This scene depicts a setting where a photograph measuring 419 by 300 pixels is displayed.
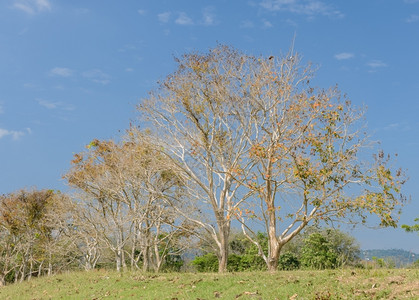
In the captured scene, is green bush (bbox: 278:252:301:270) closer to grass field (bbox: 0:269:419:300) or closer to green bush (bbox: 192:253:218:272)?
green bush (bbox: 192:253:218:272)

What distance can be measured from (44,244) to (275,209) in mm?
20674

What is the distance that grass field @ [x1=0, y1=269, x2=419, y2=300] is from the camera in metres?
9.33

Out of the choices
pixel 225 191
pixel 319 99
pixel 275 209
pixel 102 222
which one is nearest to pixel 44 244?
pixel 102 222

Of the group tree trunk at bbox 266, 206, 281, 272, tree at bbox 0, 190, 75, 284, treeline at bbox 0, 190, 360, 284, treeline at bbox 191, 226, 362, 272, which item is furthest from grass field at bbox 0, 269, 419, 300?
tree at bbox 0, 190, 75, 284

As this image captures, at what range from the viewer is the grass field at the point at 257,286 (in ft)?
30.6

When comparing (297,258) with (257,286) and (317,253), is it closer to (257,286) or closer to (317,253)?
(317,253)

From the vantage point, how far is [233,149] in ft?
66.4

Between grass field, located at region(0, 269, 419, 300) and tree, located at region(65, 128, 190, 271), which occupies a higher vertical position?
tree, located at region(65, 128, 190, 271)

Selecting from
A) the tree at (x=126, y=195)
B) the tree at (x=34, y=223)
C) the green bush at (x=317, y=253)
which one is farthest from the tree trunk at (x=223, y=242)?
the tree at (x=34, y=223)

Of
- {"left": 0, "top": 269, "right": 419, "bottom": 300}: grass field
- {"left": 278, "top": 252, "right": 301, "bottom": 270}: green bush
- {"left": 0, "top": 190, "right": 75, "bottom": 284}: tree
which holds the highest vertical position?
{"left": 0, "top": 190, "right": 75, "bottom": 284}: tree

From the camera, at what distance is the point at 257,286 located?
11352 mm

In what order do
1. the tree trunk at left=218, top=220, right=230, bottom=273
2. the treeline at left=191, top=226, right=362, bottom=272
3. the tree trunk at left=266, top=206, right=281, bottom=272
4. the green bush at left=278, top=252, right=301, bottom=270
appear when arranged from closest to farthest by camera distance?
the tree trunk at left=266, top=206, right=281, bottom=272 < the tree trunk at left=218, top=220, right=230, bottom=273 < the treeline at left=191, top=226, right=362, bottom=272 < the green bush at left=278, top=252, right=301, bottom=270

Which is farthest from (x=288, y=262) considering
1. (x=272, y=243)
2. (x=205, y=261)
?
(x=272, y=243)

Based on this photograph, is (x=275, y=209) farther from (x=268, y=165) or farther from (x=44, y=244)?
(x=44, y=244)
